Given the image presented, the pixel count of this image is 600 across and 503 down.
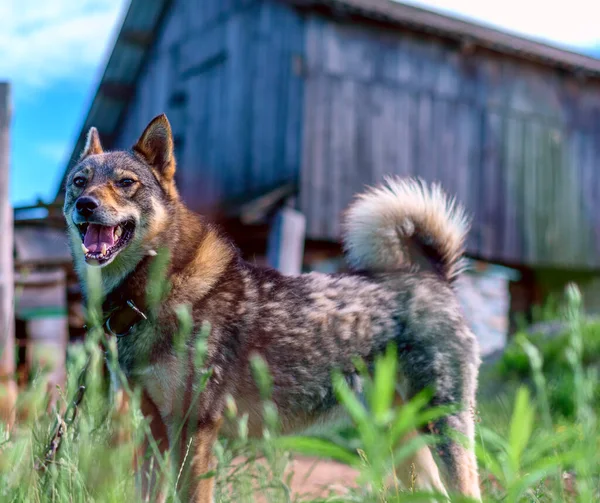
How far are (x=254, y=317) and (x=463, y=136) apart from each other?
11.6 m

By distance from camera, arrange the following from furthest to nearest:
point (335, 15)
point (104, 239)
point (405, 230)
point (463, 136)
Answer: point (463, 136) → point (335, 15) → point (405, 230) → point (104, 239)

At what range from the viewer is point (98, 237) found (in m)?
3.32

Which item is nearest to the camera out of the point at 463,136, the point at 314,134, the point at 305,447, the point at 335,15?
the point at 305,447

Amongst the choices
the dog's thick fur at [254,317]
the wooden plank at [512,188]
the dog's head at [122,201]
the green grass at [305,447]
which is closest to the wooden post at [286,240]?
the wooden plank at [512,188]

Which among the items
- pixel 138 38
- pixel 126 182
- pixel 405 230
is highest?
pixel 138 38

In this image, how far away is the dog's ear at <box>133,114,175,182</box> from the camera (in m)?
3.58

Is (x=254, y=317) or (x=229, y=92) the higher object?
(x=229, y=92)

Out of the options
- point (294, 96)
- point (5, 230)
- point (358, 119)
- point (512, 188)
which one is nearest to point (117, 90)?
point (294, 96)

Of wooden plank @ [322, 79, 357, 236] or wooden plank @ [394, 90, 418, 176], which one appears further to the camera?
wooden plank @ [394, 90, 418, 176]

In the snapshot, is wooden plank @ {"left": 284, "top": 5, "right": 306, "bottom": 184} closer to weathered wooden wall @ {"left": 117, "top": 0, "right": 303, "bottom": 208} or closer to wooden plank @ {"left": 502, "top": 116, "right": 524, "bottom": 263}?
weathered wooden wall @ {"left": 117, "top": 0, "right": 303, "bottom": 208}

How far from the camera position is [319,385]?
340cm

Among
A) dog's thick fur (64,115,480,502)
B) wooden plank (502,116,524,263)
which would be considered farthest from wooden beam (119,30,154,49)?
dog's thick fur (64,115,480,502)

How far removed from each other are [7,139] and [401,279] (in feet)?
13.7

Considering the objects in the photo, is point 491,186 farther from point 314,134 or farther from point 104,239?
point 104,239
